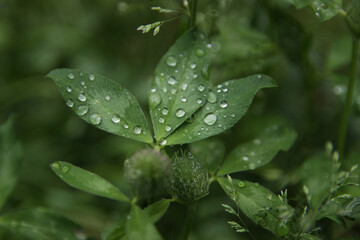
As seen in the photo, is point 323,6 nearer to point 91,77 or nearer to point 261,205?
point 261,205

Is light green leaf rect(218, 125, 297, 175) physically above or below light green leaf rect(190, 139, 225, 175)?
above

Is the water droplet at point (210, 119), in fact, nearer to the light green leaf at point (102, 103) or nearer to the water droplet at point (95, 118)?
the light green leaf at point (102, 103)

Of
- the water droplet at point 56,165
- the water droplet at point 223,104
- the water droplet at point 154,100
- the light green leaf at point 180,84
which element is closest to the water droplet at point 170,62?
the light green leaf at point 180,84

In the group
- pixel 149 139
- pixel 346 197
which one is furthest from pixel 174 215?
pixel 346 197

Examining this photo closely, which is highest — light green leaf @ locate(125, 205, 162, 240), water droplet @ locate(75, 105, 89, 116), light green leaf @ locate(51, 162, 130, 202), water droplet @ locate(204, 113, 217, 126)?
water droplet @ locate(75, 105, 89, 116)

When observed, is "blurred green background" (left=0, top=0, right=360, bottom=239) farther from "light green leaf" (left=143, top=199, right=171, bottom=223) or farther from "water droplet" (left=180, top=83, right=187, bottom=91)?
"light green leaf" (left=143, top=199, right=171, bottom=223)

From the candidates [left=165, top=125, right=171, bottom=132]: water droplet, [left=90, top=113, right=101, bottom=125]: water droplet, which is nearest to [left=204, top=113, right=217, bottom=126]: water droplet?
[left=165, top=125, right=171, bottom=132]: water droplet

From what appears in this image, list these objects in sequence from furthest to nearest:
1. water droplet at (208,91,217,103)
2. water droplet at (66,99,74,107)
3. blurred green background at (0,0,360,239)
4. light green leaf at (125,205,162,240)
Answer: blurred green background at (0,0,360,239) < water droplet at (208,91,217,103) < water droplet at (66,99,74,107) < light green leaf at (125,205,162,240)
